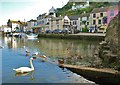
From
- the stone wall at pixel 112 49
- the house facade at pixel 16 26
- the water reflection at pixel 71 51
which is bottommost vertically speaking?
the water reflection at pixel 71 51

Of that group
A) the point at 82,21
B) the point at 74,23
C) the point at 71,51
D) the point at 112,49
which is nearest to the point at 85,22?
the point at 82,21

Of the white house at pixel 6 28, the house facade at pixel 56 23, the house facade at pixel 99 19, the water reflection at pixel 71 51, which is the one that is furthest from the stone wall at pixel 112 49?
the white house at pixel 6 28

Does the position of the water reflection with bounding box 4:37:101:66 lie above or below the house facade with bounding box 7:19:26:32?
below

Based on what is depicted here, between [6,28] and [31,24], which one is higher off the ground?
[31,24]

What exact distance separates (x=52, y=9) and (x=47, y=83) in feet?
385

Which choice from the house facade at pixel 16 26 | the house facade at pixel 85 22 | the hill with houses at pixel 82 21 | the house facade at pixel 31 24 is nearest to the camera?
the hill with houses at pixel 82 21

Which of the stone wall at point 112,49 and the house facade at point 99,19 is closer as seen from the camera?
the stone wall at point 112,49

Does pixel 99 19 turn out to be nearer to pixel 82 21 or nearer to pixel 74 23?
pixel 82 21

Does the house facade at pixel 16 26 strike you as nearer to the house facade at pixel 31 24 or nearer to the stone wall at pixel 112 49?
the house facade at pixel 31 24

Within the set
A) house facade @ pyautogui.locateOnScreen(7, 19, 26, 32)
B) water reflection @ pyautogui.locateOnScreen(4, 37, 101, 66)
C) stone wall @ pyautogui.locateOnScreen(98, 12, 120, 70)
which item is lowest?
water reflection @ pyautogui.locateOnScreen(4, 37, 101, 66)

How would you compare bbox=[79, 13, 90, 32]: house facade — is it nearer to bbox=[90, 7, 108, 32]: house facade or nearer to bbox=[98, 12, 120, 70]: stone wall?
bbox=[90, 7, 108, 32]: house facade

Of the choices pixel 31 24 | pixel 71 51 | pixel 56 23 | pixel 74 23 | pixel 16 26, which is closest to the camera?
pixel 71 51

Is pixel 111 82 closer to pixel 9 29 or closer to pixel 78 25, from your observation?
pixel 78 25

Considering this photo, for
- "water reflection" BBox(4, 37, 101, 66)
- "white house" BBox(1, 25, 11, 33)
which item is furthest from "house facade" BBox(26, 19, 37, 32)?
"water reflection" BBox(4, 37, 101, 66)
